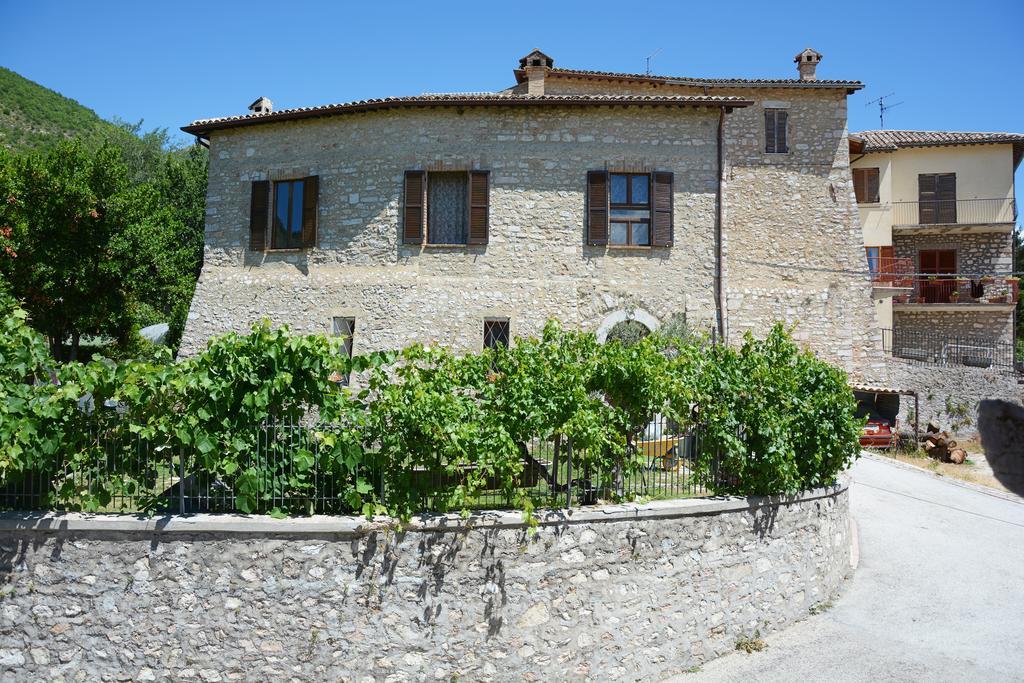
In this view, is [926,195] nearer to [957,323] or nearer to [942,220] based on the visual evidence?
[942,220]

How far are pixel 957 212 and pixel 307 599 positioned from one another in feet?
86.8

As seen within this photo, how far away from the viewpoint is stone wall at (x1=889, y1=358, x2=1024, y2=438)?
19141mm

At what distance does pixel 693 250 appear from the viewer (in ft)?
50.3

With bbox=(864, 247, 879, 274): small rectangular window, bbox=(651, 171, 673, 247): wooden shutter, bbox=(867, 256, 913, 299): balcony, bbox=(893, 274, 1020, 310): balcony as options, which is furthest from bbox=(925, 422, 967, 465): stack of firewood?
bbox=(651, 171, 673, 247): wooden shutter

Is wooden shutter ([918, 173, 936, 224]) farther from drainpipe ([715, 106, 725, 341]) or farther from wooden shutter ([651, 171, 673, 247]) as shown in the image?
wooden shutter ([651, 171, 673, 247])

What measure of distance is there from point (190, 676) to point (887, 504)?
12.0m

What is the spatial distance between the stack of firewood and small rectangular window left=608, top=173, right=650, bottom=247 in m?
9.74

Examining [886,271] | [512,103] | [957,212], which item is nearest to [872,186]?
[886,271]

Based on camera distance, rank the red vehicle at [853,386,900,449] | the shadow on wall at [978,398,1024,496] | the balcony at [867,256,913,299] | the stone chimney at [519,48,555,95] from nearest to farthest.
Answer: the shadow on wall at [978,398,1024,496]
the stone chimney at [519,48,555,95]
the red vehicle at [853,386,900,449]
the balcony at [867,256,913,299]

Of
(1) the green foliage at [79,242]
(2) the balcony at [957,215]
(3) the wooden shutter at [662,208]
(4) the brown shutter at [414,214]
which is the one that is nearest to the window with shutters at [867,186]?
(2) the balcony at [957,215]

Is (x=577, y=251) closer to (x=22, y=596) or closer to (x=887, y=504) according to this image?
(x=887, y=504)

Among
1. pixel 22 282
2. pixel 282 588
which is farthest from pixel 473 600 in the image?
pixel 22 282

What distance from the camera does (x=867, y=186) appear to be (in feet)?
79.2

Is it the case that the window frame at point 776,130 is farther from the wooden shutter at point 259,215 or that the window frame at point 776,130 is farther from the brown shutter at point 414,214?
the wooden shutter at point 259,215
